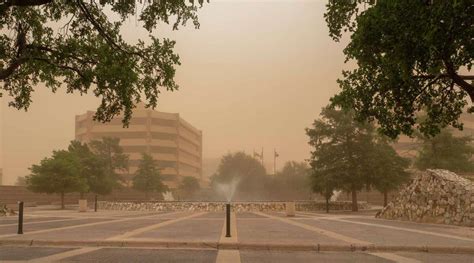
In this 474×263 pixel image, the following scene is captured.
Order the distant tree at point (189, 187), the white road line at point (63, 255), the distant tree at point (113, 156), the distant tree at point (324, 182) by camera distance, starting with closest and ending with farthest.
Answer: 1. the white road line at point (63, 255)
2. the distant tree at point (324, 182)
3. the distant tree at point (113, 156)
4. the distant tree at point (189, 187)

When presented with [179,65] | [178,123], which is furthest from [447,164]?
[178,123]

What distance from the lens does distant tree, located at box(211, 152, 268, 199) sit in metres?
78.7

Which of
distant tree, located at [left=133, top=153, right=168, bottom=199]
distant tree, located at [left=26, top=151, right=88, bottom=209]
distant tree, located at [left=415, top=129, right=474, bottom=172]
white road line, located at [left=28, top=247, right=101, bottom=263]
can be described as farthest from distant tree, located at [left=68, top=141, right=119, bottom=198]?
white road line, located at [left=28, top=247, right=101, bottom=263]

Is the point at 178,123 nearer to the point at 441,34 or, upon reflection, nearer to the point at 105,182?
the point at 105,182

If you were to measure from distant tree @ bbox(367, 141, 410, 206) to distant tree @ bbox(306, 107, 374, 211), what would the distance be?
Answer: 532 mm

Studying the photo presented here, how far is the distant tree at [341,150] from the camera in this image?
32562 mm

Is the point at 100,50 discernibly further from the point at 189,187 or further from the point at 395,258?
the point at 189,187

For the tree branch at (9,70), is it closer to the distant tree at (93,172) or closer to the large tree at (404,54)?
the large tree at (404,54)

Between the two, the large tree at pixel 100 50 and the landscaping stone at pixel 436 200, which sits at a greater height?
the large tree at pixel 100 50

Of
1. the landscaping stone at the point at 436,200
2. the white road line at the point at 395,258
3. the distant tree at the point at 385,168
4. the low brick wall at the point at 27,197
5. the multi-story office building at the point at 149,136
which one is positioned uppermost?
the multi-story office building at the point at 149,136

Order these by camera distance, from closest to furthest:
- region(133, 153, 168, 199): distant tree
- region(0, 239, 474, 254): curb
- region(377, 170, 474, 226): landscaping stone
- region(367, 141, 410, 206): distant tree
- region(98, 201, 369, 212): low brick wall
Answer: region(0, 239, 474, 254): curb < region(377, 170, 474, 226): landscaping stone < region(367, 141, 410, 206): distant tree < region(98, 201, 369, 212): low brick wall < region(133, 153, 168, 199): distant tree

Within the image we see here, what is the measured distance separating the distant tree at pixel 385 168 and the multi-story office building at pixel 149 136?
84.3 meters

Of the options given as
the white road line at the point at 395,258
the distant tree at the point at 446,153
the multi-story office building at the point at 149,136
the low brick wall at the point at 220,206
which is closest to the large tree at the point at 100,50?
the white road line at the point at 395,258

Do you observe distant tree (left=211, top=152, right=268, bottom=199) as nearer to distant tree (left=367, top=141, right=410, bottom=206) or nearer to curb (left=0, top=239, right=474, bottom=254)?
distant tree (left=367, top=141, right=410, bottom=206)
